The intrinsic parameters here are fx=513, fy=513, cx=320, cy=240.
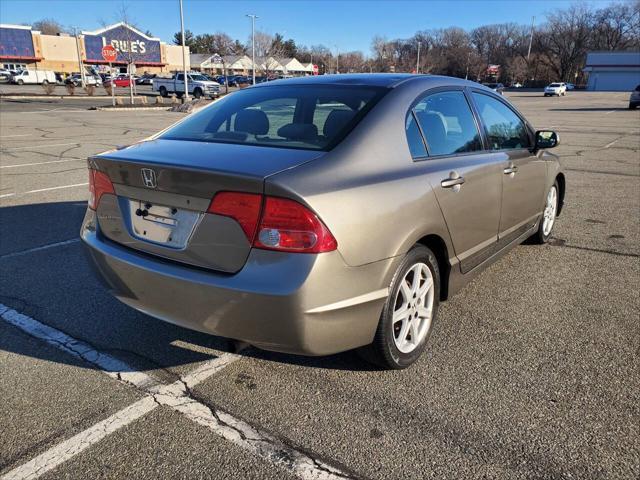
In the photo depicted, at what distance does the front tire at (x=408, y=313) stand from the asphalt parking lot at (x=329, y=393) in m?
0.13

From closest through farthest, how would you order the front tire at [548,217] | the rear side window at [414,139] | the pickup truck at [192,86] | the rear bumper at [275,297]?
the rear bumper at [275,297], the rear side window at [414,139], the front tire at [548,217], the pickup truck at [192,86]

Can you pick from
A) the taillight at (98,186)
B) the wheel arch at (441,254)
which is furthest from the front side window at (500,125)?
the taillight at (98,186)

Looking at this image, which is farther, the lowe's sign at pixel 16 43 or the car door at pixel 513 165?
the lowe's sign at pixel 16 43

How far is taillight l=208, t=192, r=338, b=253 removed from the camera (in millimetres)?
2301

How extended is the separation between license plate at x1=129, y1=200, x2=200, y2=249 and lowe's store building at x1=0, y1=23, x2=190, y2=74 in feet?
250

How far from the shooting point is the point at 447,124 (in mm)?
3488

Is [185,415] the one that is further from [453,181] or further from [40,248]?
[40,248]

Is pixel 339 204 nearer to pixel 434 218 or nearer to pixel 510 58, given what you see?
pixel 434 218

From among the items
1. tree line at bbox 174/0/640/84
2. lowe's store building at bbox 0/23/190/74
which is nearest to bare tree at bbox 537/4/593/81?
tree line at bbox 174/0/640/84

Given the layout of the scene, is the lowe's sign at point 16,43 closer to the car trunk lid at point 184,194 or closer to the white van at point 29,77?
the white van at point 29,77

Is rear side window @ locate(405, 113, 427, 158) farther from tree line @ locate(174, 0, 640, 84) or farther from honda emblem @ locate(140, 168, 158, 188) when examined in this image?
tree line @ locate(174, 0, 640, 84)

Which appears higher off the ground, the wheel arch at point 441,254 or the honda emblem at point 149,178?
the honda emblem at point 149,178

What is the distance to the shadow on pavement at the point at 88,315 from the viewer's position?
3121mm

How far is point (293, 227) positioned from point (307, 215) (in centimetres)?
8
